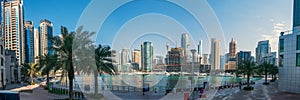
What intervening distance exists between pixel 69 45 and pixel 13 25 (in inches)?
2950

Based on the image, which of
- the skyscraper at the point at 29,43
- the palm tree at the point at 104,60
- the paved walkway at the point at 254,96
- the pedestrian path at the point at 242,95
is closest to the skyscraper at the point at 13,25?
the skyscraper at the point at 29,43

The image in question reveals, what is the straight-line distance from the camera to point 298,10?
95.0ft

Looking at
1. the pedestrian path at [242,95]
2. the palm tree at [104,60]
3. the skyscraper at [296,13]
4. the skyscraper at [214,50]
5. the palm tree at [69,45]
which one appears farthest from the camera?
the skyscraper at [296,13]

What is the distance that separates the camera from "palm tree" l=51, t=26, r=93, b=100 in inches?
529

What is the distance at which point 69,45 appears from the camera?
13.8 m

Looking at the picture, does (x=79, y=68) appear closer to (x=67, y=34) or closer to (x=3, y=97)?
(x=67, y=34)

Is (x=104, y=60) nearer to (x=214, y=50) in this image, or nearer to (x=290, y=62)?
(x=214, y=50)

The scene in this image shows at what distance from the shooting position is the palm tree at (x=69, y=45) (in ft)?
44.1

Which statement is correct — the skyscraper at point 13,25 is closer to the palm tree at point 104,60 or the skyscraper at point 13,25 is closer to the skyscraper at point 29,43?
the skyscraper at point 29,43

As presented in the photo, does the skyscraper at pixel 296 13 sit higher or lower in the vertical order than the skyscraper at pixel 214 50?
higher

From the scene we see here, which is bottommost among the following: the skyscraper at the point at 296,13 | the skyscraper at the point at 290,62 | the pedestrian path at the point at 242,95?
the pedestrian path at the point at 242,95

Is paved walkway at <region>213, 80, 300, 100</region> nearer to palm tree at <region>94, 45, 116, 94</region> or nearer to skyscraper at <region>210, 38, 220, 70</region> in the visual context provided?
skyscraper at <region>210, 38, 220, 70</region>

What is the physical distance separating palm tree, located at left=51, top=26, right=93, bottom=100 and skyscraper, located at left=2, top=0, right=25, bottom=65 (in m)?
69.9

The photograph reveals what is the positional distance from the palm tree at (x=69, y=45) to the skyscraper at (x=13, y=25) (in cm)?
6986
